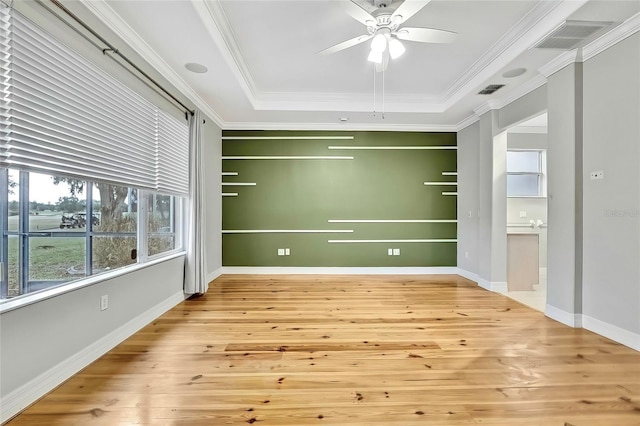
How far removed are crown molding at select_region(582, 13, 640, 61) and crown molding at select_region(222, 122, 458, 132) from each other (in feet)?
8.37

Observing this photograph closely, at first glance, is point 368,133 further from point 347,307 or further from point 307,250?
point 347,307

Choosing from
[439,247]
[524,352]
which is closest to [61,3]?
[524,352]

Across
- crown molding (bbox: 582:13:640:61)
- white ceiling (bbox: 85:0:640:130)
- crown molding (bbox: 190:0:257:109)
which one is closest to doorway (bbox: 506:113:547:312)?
white ceiling (bbox: 85:0:640:130)

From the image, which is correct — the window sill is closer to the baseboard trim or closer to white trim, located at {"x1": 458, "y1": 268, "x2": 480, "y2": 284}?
the baseboard trim

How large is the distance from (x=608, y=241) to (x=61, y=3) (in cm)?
481

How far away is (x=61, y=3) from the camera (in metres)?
1.92

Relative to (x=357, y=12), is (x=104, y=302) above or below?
below

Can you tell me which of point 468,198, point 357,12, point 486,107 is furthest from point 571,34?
point 468,198

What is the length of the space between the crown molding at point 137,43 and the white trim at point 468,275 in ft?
17.0

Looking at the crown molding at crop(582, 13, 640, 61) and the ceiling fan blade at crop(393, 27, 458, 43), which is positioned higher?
the crown molding at crop(582, 13, 640, 61)

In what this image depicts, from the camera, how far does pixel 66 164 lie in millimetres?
1988

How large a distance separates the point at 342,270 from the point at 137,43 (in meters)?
4.34

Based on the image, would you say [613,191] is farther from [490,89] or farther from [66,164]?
[66,164]

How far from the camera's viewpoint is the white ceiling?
2.42 metres
